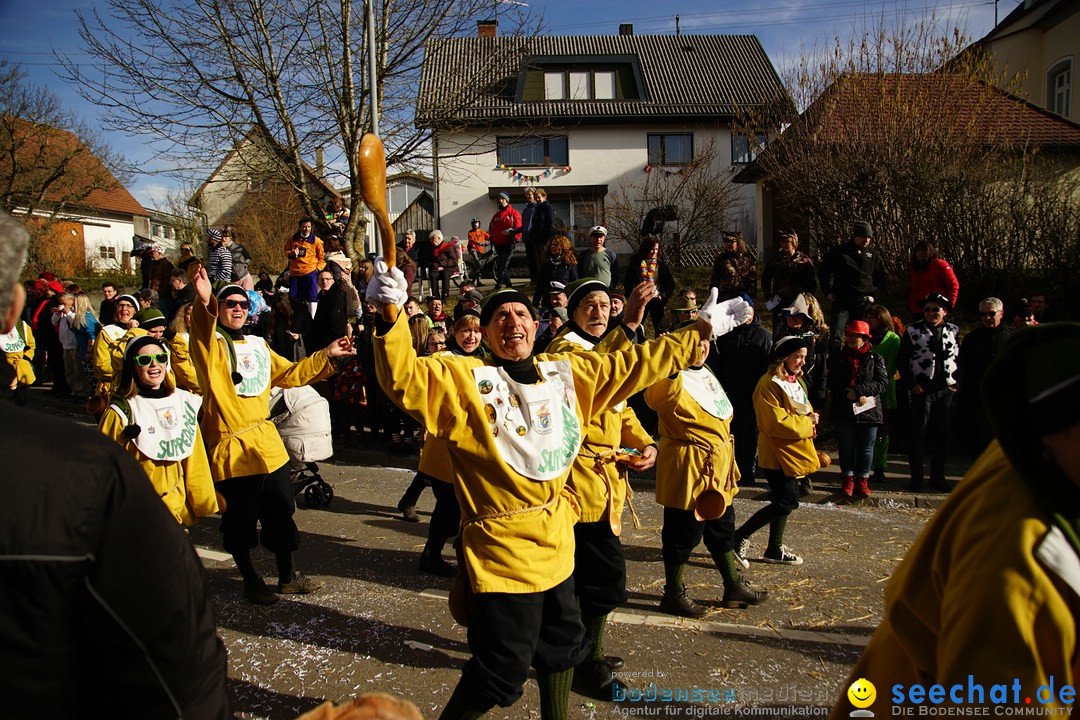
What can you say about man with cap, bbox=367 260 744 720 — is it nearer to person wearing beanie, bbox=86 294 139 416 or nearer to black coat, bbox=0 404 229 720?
black coat, bbox=0 404 229 720

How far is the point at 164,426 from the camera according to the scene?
4.91 metres

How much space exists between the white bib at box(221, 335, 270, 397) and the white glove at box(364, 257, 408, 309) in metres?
2.47

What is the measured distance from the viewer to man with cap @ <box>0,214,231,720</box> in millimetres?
1406

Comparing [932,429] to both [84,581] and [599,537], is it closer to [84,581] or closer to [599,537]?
[599,537]

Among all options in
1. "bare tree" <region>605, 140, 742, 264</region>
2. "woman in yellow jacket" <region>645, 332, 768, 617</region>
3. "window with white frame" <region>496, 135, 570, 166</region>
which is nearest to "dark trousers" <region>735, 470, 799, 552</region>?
"woman in yellow jacket" <region>645, 332, 768, 617</region>

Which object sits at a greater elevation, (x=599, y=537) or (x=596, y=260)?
(x=596, y=260)

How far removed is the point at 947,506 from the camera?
1733 millimetres

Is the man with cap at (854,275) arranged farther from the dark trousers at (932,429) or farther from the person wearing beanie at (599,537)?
the person wearing beanie at (599,537)

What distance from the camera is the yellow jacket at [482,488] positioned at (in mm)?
3046

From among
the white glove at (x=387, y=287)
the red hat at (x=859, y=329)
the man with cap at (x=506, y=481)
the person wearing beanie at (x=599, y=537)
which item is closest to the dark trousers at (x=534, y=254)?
the red hat at (x=859, y=329)

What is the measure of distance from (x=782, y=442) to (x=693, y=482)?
1167 millimetres

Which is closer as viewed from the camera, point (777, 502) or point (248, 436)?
point (248, 436)

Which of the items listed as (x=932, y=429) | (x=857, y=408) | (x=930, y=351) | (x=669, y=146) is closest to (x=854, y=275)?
(x=930, y=351)

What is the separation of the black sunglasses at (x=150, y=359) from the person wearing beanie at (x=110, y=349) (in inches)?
41.2
